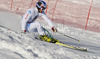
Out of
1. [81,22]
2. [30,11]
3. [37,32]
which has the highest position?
[30,11]

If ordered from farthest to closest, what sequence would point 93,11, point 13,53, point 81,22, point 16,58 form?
point 93,11 < point 81,22 < point 13,53 < point 16,58

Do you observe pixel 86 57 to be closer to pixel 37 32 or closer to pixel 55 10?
pixel 37 32

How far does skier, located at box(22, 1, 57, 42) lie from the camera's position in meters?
7.04

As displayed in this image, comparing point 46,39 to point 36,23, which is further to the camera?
point 36,23

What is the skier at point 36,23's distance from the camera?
7.04 m

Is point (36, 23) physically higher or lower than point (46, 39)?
higher

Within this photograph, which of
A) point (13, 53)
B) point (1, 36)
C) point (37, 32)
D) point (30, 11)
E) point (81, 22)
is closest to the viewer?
point (13, 53)

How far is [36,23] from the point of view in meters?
7.26

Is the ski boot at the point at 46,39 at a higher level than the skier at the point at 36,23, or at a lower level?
lower

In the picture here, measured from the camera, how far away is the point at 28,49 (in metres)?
4.66

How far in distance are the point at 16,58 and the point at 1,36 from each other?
179 centimetres

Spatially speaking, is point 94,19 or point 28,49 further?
point 94,19

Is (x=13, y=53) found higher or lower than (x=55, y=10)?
higher

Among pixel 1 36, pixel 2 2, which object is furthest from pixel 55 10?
pixel 1 36
